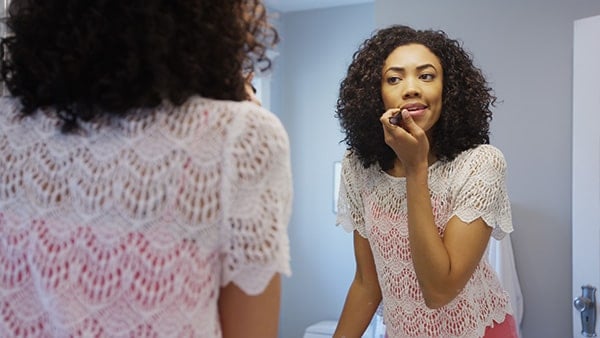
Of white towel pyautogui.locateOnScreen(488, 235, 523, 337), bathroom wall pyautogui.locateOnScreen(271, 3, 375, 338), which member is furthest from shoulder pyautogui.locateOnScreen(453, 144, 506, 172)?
bathroom wall pyautogui.locateOnScreen(271, 3, 375, 338)

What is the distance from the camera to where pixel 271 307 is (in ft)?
1.59

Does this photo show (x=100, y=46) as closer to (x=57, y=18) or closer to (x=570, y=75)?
(x=57, y=18)

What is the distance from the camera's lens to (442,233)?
82 cm

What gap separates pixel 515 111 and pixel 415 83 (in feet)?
1.96

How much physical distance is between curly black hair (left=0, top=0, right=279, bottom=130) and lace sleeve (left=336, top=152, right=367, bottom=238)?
1.60ft

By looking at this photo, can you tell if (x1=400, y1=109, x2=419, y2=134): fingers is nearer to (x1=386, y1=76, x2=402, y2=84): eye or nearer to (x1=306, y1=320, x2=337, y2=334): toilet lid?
(x1=386, y1=76, x2=402, y2=84): eye

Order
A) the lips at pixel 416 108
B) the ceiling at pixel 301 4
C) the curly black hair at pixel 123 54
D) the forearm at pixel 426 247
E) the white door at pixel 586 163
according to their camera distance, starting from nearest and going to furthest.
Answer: the curly black hair at pixel 123 54
the forearm at pixel 426 247
the lips at pixel 416 108
the white door at pixel 586 163
the ceiling at pixel 301 4

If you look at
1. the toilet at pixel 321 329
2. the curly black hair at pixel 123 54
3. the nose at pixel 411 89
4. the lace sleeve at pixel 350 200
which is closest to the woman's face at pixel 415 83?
the nose at pixel 411 89

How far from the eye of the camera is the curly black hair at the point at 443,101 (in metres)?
0.88

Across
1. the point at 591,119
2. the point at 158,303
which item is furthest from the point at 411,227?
the point at 591,119

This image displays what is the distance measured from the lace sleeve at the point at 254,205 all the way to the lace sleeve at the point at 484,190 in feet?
1.33

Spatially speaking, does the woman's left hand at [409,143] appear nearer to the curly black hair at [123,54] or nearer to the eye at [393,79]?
the eye at [393,79]

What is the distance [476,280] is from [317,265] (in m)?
0.81

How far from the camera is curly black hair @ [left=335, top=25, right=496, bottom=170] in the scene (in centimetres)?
88
